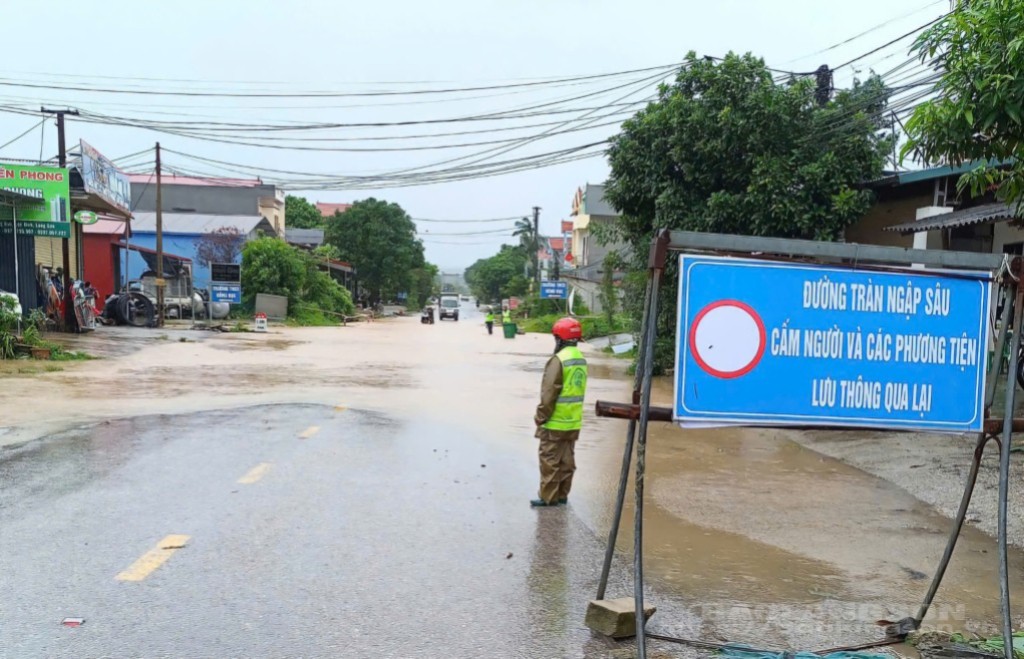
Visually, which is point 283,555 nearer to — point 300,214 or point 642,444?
point 642,444

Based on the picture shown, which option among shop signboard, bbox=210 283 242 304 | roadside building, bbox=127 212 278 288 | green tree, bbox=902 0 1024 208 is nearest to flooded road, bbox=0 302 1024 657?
green tree, bbox=902 0 1024 208

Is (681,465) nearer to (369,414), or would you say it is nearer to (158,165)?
(369,414)

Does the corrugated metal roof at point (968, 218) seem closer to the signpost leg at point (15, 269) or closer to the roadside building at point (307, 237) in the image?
the signpost leg at point (15, 269)

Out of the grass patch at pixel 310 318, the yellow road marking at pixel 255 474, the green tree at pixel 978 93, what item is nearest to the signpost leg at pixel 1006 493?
the green tree at pixel 978 93

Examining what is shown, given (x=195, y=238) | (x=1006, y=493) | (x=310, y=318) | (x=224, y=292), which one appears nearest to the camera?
(x=1006, y=493)

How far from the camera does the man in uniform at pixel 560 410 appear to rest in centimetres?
658

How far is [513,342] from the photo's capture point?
32.8 metres

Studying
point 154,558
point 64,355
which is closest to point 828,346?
point 154,558

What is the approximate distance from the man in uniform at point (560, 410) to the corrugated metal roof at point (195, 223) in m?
43.4

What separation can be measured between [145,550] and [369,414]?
6385mm


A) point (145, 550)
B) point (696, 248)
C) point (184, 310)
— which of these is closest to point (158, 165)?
point (184, 310)

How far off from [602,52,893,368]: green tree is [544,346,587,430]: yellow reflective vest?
8045mm

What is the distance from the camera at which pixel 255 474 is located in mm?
7418

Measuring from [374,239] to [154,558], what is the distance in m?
63.4
